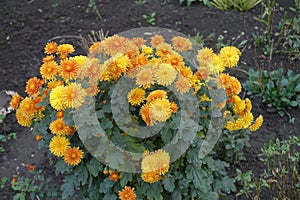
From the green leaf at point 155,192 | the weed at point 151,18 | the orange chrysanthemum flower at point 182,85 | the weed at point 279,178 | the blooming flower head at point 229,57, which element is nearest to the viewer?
the orange chrysanthemum flower at point 182,85

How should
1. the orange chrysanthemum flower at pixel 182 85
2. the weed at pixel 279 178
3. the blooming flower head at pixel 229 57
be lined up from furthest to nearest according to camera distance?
1. the weed at pixel 279 178
2. the blooming flower head at pixel 229 57
3. the orange chrysanthemum flower at pixel 182 85

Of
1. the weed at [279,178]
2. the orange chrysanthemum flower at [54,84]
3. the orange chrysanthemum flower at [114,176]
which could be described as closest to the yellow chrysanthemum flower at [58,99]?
the orange chrysanthemum flower at [54,84]

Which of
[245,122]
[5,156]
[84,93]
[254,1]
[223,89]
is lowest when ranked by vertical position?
[5,156]

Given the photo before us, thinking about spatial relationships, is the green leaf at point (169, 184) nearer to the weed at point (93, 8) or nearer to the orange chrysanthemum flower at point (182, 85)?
the orange chrysanthemum flower at point (182, 85)

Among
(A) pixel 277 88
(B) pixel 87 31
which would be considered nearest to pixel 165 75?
(A) pixel 277 88

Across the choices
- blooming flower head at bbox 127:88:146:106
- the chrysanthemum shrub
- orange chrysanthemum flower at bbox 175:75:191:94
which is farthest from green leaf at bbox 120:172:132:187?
orange chrysanthemum flower at bbox 175:75:191:94

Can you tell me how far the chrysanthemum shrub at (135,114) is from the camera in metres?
2.09

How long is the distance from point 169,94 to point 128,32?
224 centimetres

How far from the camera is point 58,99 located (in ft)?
6.79

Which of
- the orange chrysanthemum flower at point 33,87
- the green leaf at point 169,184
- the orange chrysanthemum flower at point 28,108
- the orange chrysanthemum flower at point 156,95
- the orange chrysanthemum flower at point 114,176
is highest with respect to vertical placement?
the orange chrysanthemum flower at point 156,95

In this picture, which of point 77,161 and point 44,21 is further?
point 44,21

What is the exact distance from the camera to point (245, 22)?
434 centimetres

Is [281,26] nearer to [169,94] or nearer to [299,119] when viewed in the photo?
[299,119]

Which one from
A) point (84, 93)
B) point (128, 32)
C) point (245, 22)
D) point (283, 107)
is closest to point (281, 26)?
point (245, 22)
